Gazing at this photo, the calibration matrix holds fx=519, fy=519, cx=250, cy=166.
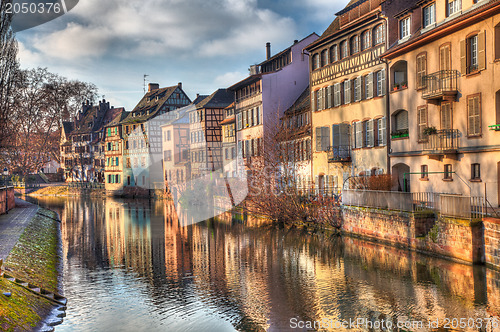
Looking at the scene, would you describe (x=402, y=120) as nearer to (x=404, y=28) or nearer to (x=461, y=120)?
(x=404, y=28)

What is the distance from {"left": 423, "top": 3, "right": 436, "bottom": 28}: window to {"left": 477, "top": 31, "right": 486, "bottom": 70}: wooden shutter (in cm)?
374

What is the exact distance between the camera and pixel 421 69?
79.4 ft

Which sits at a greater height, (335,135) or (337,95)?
(337,95)

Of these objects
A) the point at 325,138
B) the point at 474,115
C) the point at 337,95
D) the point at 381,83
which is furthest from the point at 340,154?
the point at 474,115

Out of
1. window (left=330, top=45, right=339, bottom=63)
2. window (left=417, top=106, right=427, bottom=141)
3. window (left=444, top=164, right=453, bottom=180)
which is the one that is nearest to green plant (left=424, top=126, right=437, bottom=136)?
window (left=417, top=106, right=427, bottom=141)

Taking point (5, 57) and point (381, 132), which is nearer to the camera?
point (5, 57)

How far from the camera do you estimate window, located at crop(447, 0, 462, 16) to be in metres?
21.8

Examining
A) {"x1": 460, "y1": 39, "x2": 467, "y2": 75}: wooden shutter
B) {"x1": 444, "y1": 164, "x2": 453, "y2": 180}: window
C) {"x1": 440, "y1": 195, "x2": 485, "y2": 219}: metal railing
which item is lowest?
{"x1": 440, "y1": 195, "x2": 485, "y2": 219}: metal railing

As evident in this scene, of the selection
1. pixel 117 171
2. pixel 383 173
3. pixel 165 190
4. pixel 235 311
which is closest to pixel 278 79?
pixel 383 173

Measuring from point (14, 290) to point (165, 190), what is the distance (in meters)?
46.0

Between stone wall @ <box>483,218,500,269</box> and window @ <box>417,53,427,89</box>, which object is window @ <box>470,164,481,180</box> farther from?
window @ <box>417,53,427,89</box>

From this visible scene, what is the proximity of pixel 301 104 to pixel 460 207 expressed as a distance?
2194 centimetres

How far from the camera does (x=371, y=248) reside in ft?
71.3

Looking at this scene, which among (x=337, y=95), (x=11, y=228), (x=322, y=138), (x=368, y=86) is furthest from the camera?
(x=322, y=138)
